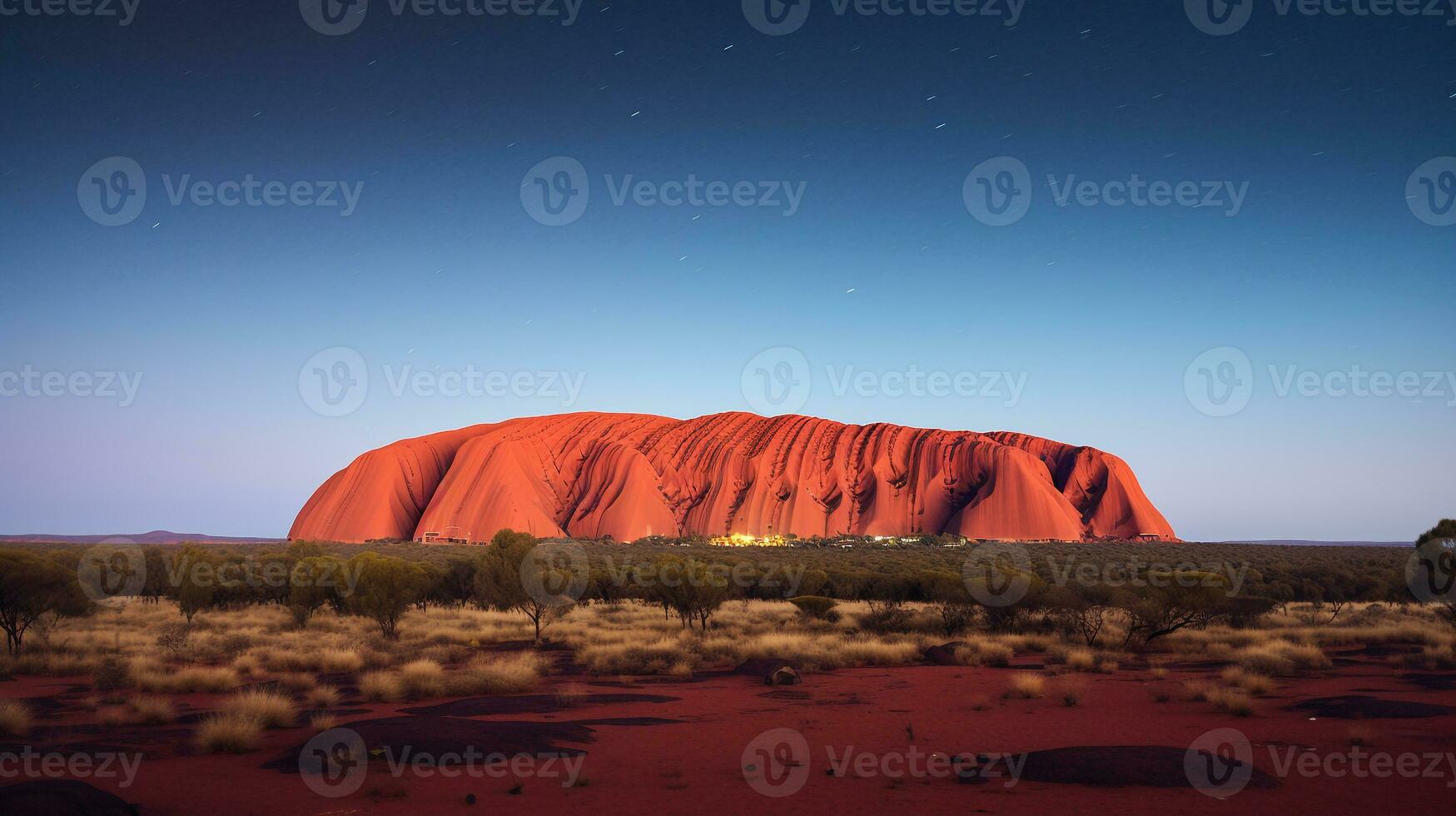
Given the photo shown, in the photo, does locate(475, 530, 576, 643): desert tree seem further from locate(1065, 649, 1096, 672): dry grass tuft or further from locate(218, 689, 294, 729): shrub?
locate(1065, 649, 1096, 672): dry grass tuft

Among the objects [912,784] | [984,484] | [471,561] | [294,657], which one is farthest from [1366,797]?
[984,484]

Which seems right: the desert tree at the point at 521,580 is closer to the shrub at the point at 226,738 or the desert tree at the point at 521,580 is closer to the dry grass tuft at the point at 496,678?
the dry grass tuft at the point at 496,678

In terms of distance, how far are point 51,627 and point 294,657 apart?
11.3 m

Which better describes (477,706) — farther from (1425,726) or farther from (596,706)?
(1425,726)

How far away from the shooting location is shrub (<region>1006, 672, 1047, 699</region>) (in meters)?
14.4

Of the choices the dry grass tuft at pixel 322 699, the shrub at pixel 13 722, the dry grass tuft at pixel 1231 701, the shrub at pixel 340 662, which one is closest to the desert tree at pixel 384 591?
the shrub at pixel 340 662

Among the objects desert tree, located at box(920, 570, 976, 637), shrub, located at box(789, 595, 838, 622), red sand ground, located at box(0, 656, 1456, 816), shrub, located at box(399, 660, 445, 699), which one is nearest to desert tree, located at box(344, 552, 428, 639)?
red sand ground, located at box(0, 656, 1456, 816)

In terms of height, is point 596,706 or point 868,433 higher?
point 868,433

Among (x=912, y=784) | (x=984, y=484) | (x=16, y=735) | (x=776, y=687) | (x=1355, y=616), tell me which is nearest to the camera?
(x=912, y=784)

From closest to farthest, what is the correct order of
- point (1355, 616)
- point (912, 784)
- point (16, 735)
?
point (912, 784), point (16, 735), point (1355, 616)

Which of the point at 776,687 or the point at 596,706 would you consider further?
the point at 776,687

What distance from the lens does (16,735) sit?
34.9 ft

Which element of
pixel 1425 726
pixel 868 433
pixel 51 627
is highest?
pixel 868 433

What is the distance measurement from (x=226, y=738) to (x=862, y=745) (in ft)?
26.6
